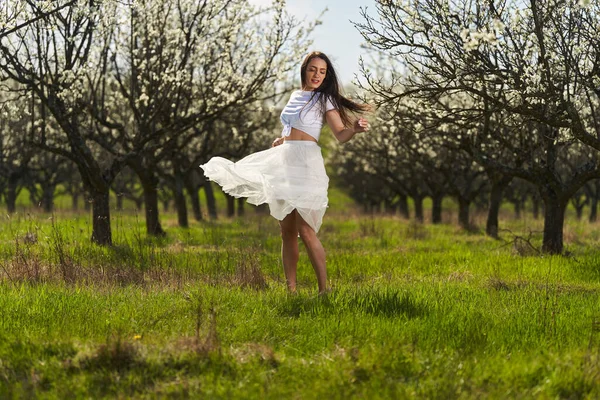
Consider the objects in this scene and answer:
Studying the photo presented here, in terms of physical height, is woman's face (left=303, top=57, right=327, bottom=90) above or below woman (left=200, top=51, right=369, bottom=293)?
above

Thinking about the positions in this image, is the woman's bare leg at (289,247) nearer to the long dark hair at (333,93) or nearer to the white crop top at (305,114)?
the white crop top at (305,114)

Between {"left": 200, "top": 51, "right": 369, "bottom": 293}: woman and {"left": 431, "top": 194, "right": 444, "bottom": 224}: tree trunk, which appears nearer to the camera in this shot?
{"left": 200, "top": 51, "right": 369, "bottom": 293}: woman

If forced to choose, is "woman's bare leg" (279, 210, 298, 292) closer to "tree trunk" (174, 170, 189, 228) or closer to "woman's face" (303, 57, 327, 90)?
"woman's face" (303, 57, 327, 90)

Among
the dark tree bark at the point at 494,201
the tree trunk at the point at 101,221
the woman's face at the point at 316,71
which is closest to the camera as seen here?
the woman's face at the point at 316,71

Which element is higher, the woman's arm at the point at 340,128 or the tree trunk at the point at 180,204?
the woman's arm at the point at 340,128

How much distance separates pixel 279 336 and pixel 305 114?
225cm

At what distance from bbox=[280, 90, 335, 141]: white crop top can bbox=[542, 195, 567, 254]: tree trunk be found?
7120 mm

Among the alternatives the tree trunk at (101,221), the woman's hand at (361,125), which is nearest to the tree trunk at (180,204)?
the tree trunk at (101,221)

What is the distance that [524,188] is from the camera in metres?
32.4

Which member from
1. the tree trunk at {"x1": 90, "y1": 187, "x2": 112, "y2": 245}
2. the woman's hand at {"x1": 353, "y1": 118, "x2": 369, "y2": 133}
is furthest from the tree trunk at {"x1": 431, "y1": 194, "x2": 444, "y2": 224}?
the woman's hand at {"x1": 353, "y1": 118, "x2": 369, "y2": 133}

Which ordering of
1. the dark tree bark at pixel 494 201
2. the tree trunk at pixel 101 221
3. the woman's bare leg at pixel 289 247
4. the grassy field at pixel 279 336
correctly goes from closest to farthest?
the grassy field at pixel 279 336 → the woman's bare leg at pixel 289 247 → the tree trunk at pixel 101 221 → the dark tree bark at pixel 494 201

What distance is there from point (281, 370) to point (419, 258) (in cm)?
662

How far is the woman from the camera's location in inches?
251

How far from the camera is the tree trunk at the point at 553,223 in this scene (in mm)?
12070
